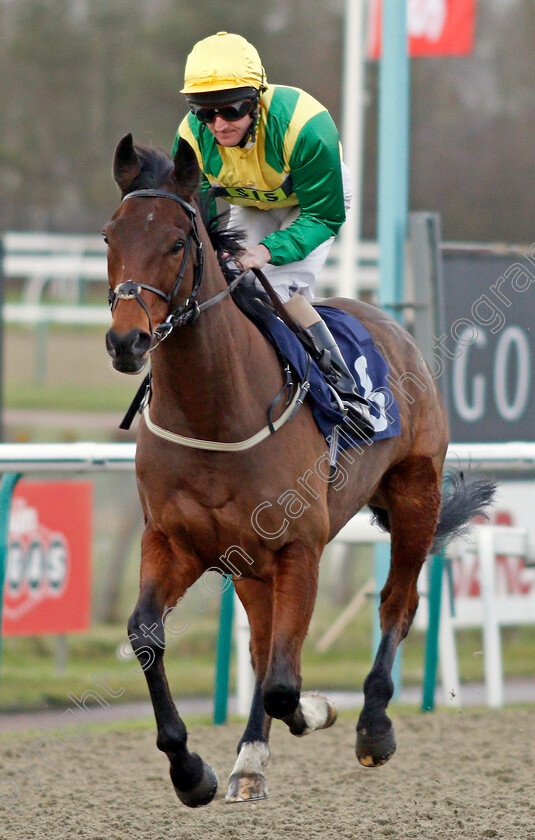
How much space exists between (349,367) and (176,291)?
112 centimetres

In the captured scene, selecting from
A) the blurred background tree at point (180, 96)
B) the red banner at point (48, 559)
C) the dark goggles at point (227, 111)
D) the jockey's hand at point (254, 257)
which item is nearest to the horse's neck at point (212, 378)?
the jockey's hand at point (254, 257)

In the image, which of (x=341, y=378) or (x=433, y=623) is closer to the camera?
(x=341, y=378)

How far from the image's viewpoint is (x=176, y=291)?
10.7 ft

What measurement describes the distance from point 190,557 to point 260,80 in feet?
4.42

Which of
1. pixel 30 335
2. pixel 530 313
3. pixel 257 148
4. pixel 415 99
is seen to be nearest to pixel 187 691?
pixel 530 313

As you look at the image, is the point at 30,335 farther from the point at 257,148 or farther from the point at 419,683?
the point at 257,148

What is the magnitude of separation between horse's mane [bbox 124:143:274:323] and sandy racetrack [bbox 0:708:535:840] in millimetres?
1543

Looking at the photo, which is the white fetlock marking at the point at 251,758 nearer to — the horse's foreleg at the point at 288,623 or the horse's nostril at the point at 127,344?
the horse's foreleg at the point at 288,623

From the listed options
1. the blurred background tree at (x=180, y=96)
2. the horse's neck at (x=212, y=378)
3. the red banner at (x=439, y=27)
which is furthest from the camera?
the blurred background tree at (x=180, y=96)

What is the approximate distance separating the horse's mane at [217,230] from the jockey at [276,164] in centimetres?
5

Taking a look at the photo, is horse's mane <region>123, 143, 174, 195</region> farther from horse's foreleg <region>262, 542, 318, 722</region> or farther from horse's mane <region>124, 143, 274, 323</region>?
horse's foreleg <region>262, 542, 318, 722</region>

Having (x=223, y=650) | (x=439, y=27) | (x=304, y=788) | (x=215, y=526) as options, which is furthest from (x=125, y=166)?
(x=439, y=27)

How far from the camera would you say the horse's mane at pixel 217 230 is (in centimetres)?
337

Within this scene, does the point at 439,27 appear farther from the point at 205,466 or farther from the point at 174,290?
the point at 174,290
